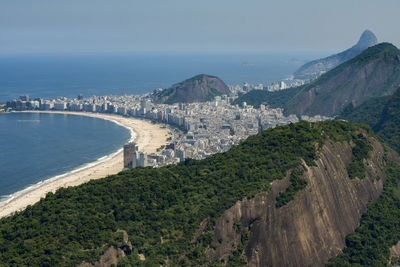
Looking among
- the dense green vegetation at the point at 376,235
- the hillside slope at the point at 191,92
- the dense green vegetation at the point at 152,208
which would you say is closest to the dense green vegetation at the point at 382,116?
the dense green vegetation at the point at 376,235

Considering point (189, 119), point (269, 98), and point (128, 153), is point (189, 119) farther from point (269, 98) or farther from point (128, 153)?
point (269, 98)

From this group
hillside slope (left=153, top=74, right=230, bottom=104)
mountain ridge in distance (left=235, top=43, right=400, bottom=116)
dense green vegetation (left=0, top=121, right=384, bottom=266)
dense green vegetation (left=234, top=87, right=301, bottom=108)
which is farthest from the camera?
hillside slope (left=153, top=74, right=230, bottom=104)

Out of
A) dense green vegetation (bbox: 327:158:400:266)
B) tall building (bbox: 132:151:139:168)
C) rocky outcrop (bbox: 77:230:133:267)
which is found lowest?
dense green vegetation (bbox: 327:158:400:266)

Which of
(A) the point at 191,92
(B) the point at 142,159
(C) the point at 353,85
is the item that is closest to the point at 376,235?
(B) the point at 142,159

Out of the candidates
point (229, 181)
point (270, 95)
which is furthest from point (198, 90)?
point (229, 181)

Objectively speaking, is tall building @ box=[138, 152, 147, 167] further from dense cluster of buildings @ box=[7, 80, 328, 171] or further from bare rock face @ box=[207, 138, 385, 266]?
bare rock face @ box=[207, 138, 385, 266]

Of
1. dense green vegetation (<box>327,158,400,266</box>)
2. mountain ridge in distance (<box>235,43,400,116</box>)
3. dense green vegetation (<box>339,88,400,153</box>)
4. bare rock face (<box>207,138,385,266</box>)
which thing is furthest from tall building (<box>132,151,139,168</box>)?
mountain ridge in distance (<box>235,43,400,116</box>)

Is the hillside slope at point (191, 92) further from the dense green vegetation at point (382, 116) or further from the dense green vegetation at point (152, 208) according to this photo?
the dense green vegetation at point (152, 208)
